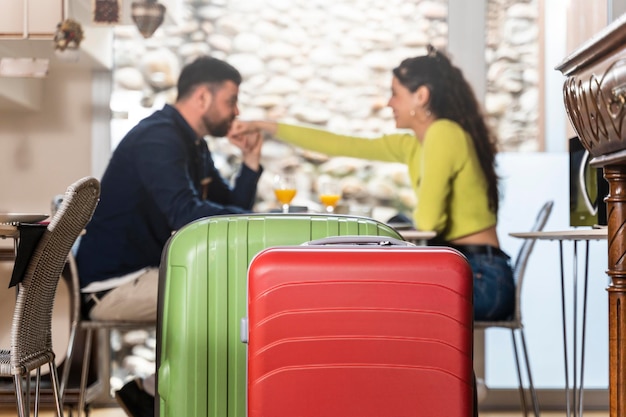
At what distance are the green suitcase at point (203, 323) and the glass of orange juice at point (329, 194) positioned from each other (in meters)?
2.18

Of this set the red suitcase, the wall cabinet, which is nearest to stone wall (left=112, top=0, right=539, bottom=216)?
the wall cabinet

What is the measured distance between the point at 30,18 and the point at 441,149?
1984 millimetres

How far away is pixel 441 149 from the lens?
4.29m

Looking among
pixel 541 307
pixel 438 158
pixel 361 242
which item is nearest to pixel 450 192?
pixel 438 158

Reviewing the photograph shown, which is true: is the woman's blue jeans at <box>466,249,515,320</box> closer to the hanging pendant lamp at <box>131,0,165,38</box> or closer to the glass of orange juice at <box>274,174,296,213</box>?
the glass of orange juice at <box>274,174,296,213</box>

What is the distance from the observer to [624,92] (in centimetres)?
126

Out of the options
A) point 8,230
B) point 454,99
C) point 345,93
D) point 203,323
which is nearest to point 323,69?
point 345,93

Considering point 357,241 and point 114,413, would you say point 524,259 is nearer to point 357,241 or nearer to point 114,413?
point 114,413

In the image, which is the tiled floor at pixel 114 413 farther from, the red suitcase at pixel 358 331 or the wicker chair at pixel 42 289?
the red suitcase at pixel 358 331

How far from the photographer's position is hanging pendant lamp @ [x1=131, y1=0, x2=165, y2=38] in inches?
170

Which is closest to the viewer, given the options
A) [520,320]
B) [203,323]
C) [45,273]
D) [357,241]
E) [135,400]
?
[357,241]

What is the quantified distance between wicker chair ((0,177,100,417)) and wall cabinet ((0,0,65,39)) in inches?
72.7

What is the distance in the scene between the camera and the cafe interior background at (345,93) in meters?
4.29

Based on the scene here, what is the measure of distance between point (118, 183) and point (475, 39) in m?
1.81
